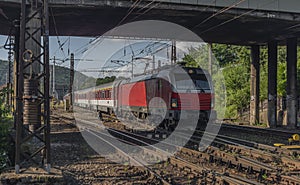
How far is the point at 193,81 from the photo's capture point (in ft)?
54.5

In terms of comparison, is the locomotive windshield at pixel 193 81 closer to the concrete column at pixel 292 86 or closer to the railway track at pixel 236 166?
the railway track at pixel 236 166

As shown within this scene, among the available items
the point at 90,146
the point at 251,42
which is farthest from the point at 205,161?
the point at 251,42

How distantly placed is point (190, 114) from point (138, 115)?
535 cm

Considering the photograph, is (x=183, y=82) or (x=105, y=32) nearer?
(x=183, y=82)

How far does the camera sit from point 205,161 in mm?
10727

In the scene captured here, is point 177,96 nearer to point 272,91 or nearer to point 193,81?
point 193,81

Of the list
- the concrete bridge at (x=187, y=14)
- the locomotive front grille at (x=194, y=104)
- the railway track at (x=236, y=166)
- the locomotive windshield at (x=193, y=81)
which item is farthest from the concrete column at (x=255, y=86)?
the railway track at (x=236, y=166)

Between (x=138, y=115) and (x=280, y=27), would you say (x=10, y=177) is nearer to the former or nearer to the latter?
(x=138, y=115)

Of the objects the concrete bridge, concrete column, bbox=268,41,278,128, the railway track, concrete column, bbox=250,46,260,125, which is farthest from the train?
concrete column, bbox=250,46,260,125

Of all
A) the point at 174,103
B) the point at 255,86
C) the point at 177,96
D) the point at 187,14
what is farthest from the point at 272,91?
the point at 174,103

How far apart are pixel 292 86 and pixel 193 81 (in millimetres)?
8251

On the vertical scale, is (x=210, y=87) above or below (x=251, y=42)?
below

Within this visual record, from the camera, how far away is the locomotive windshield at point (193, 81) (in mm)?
16188

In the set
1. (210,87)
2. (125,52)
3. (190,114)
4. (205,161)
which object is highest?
(125,52)
